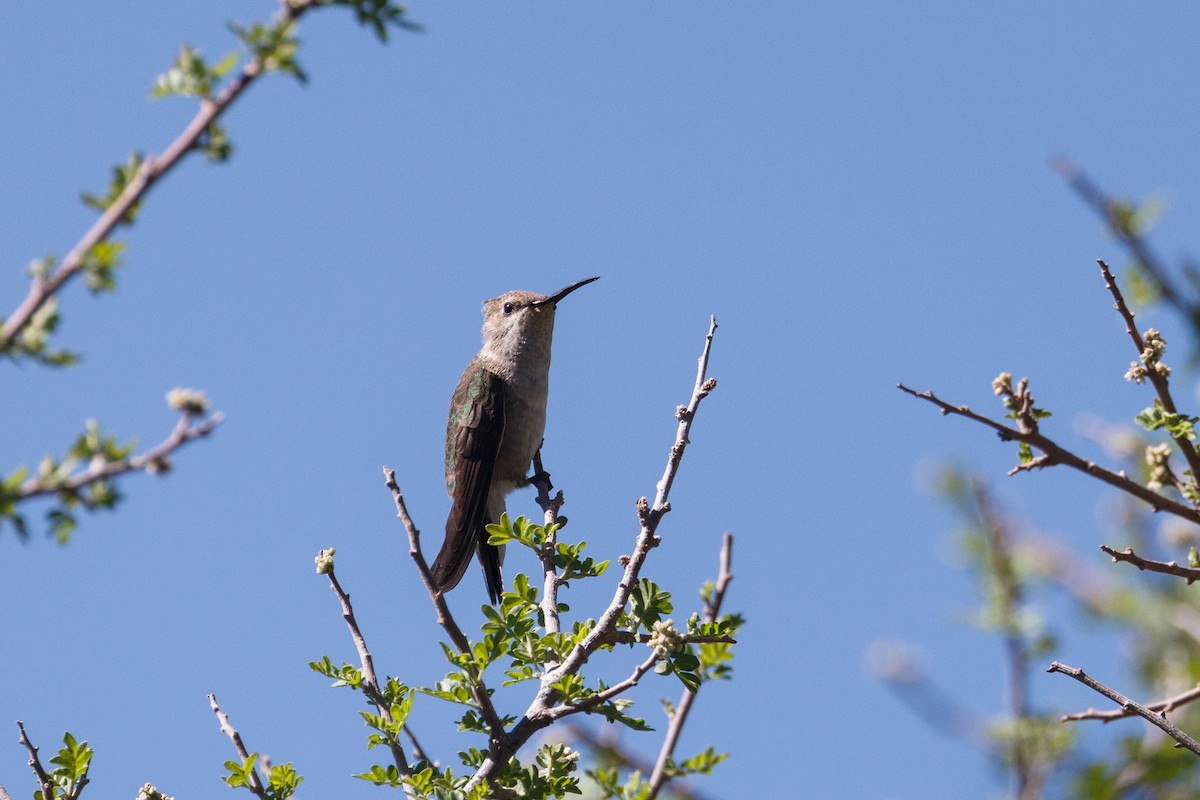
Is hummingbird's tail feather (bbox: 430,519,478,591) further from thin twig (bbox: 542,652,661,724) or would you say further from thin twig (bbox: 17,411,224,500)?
thin twig (bbox: 17,411,224,500)

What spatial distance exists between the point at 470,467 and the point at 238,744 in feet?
13.0

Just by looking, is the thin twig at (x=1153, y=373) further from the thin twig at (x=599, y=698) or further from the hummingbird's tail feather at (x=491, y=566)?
the hummingbird's tail feather at (x=491, y=566)

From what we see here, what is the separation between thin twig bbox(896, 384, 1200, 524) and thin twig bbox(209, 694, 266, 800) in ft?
7.70

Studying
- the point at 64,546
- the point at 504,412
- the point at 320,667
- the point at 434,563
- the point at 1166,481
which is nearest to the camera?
the point at 64,546

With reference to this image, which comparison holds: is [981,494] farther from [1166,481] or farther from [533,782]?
[533,782]

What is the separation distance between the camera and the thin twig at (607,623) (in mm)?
3920

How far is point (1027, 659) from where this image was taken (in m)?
4.18

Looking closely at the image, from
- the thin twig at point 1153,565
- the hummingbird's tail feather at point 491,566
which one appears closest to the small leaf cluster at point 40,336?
the thin twig at point 1153,565

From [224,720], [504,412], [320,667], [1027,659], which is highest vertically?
[504,412]

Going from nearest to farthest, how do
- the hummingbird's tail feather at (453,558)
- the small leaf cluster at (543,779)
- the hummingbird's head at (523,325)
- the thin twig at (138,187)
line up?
1. the thin twig at (138,187)
2. the small leaf cluster at (543,779)
3. the hummingbird's tail feather at (453,558)
4. the hummingbird's head at (523,325)

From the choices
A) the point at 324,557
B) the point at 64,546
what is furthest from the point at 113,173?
the point at 324,557

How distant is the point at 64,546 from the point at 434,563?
4505mm

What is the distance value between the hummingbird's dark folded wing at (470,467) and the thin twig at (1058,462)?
12.1ft

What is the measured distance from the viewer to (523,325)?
9023mm
